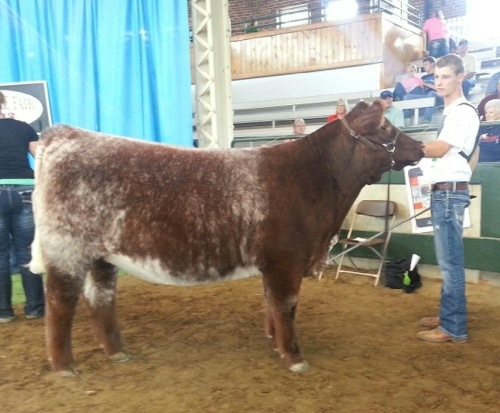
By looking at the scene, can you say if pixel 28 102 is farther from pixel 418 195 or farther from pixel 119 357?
pixel 418 195

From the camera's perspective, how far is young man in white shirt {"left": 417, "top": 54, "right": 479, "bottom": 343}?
3.31m

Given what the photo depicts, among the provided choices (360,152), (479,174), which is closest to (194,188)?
(360,152)

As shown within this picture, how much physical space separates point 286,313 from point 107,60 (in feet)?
14.5

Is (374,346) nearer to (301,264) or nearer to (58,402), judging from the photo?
(301,264)

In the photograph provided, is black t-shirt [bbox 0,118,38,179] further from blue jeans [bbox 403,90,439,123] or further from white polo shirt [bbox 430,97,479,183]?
blue jeans [bbox 403,90,439,123]

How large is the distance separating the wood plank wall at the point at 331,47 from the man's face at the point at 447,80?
29.4 ft

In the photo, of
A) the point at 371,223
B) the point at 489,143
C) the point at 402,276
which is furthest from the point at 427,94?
the point at 402,276

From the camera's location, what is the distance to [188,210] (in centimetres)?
305

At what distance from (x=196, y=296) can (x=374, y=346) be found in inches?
78.8

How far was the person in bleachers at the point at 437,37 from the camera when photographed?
1184 centimetres

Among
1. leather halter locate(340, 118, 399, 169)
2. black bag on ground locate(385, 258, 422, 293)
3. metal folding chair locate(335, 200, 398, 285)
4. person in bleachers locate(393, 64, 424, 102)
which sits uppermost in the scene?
person in bleachers locate(393, 64, 424, 102)

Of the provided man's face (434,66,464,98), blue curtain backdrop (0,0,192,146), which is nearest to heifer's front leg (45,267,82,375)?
man's face (434,66,464,98)

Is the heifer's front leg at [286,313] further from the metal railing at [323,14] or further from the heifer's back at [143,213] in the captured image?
the metal railing at [323,14]

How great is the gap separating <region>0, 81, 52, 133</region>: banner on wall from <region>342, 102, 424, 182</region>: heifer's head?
369cm
